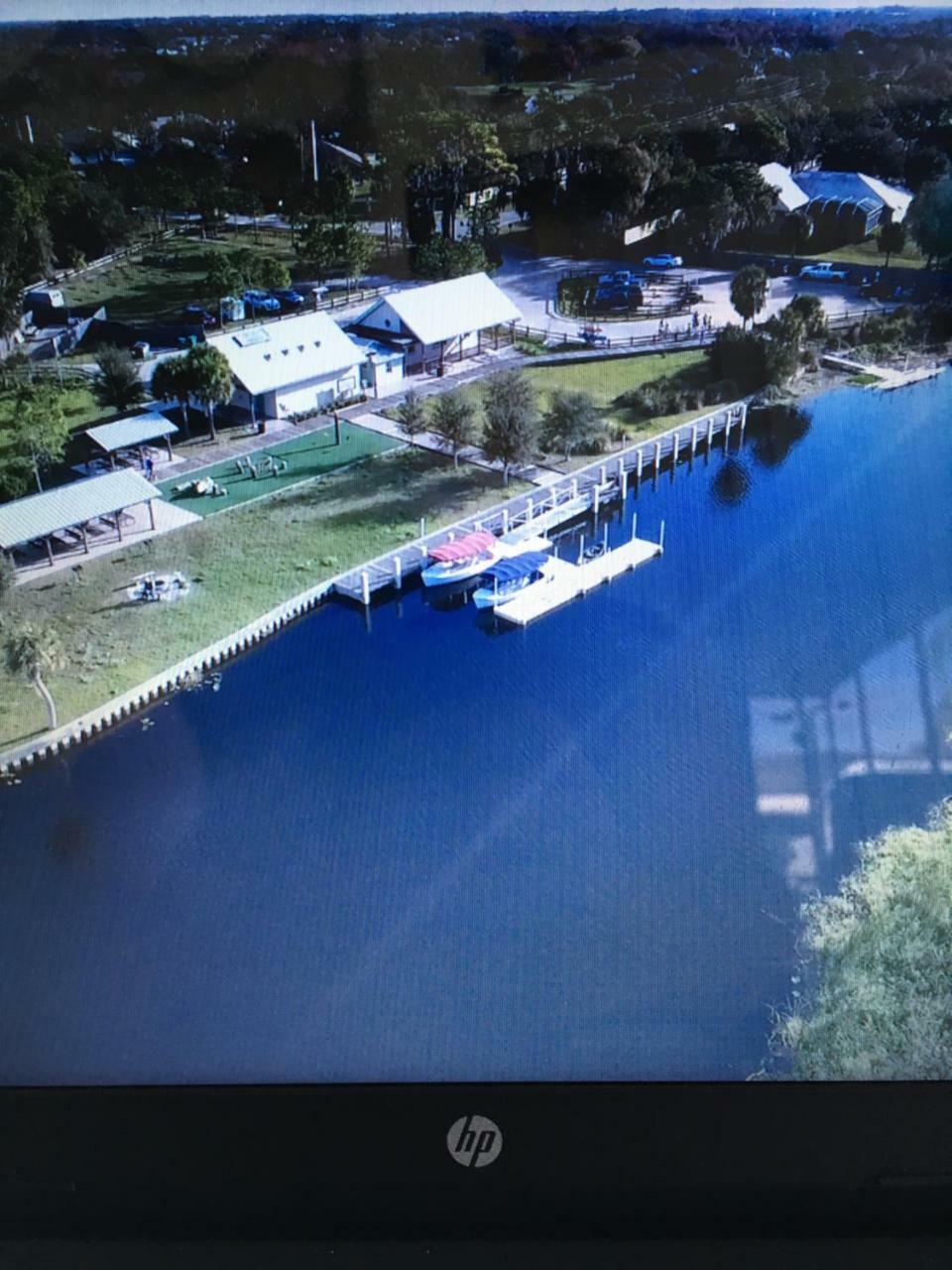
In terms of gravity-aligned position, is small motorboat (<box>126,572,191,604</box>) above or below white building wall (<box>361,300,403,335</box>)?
below

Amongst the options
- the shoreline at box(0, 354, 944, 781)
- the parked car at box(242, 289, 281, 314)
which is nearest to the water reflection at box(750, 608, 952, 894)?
the shoreline at box(0, 354, 944, 781)

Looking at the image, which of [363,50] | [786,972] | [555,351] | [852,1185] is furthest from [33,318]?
[852,1185]

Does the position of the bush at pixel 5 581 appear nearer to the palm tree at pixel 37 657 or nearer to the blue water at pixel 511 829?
the palm tree at pixel 37 657

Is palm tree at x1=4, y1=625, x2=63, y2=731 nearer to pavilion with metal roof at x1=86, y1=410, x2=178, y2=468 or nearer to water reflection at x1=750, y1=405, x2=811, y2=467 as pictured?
pavilion with metal roof at x1=86, y1=410, x2=178, y2=468

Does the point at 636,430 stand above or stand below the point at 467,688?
above

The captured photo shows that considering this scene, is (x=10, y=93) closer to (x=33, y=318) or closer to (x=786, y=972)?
(x=33, y=318)

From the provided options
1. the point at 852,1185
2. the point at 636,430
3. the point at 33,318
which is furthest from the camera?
the point at 636,430

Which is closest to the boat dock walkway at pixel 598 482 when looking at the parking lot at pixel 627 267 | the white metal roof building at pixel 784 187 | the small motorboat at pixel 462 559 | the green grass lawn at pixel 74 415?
the small motorboat at pixel 462 559
